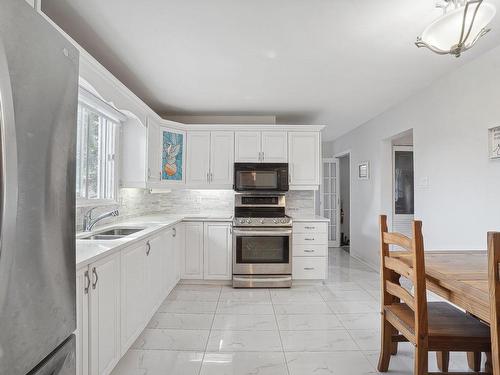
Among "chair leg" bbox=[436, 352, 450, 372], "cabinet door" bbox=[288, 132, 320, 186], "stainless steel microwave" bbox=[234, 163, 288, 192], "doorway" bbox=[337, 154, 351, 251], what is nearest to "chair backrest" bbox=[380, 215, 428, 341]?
"chair leg" bbox=[436, 352, 450, 372]

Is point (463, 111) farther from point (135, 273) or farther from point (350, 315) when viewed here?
point (135, 273)

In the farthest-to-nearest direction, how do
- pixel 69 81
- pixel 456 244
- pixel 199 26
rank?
pixel 456 244 → pixel 199 26 → pixel 69 81

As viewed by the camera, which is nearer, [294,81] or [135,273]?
[135,273]

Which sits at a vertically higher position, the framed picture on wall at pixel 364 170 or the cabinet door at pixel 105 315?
the framed picture on wall at pixel 364 170

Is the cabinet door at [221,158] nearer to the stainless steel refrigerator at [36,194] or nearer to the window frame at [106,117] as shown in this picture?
the window frame at [106,117]

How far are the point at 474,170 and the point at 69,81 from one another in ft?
10.0

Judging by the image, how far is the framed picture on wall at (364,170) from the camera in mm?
4691

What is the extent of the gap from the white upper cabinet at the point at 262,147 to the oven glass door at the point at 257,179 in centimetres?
22

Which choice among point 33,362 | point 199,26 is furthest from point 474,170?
point 33,362

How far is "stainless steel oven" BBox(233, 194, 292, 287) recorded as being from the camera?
140 inches

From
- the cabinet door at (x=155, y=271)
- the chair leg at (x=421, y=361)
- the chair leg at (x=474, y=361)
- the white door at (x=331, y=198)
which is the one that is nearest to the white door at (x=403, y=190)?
the white door at (x=331, y=198)

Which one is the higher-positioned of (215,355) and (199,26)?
(199,26)

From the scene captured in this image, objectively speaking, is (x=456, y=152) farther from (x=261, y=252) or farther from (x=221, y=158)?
(x=221, y=158)

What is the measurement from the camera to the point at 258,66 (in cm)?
263
